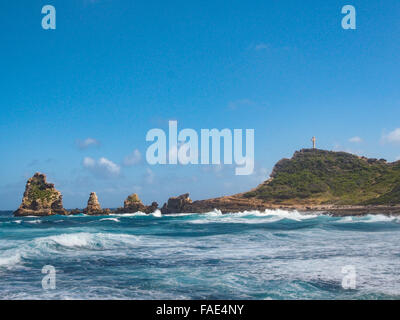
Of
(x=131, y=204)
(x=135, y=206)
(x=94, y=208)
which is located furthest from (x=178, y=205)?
(x=94, y=208)

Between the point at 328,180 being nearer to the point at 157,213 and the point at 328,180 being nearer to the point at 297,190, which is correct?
the point at 297,190

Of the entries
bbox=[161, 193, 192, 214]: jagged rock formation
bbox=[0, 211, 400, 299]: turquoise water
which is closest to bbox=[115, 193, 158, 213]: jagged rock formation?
bbox=[161, 193, 192, 214]: jagged rock formation

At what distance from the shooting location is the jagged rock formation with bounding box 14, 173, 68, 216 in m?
98.0

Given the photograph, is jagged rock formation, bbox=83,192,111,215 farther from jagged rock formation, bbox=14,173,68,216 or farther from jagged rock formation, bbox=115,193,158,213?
jagged rock formation, bbox=14,173,68,216

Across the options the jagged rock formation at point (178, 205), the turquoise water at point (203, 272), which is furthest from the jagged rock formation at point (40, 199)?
the turquoise water at point (203, 272)

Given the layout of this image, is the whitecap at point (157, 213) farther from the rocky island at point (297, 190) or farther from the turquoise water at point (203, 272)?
the turquoise water at point (203, 272)

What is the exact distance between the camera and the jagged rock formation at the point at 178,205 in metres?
99.6

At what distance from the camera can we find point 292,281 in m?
10.9

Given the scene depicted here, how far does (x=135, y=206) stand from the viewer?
359 feet

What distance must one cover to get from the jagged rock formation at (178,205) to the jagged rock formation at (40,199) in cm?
2844

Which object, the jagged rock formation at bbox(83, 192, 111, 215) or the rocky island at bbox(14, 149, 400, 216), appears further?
the jagged rock formation at bbox(83, 192, 111, 215)

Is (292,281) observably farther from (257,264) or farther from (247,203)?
(247,203)

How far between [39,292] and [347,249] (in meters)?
13.8
